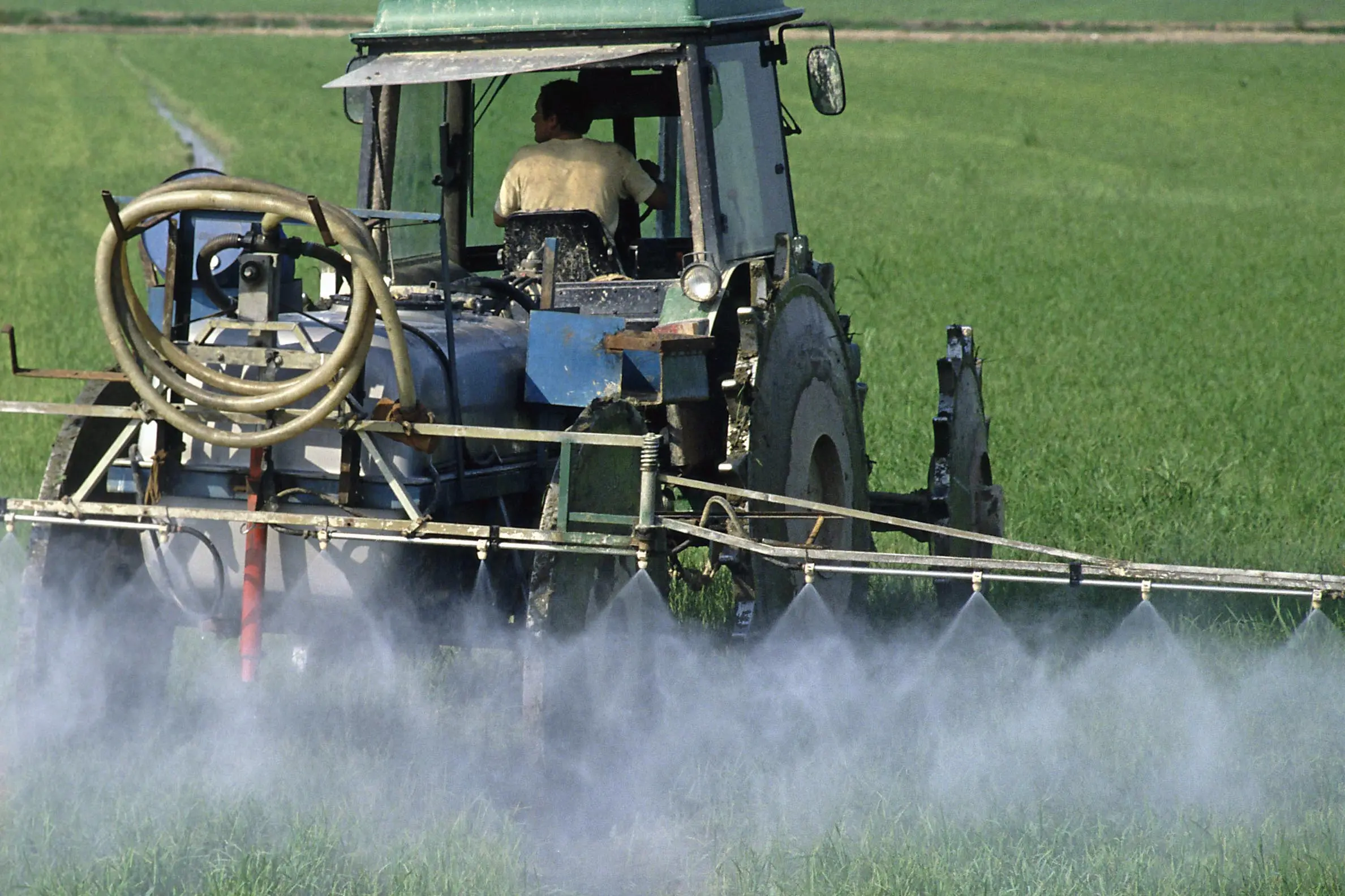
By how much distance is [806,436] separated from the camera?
232 inches

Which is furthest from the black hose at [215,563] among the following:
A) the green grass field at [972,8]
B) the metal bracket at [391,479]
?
the green grass field at [972,8]

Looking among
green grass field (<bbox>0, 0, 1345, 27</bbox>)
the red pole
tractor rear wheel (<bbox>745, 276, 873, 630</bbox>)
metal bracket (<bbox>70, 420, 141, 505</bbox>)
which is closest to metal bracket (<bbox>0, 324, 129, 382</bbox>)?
metal bracket (<bbox>70, 420, 141, 505</bbox>)

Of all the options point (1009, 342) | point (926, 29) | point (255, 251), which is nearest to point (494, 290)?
point (255, 251)

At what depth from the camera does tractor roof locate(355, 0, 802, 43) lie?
18.5 feet

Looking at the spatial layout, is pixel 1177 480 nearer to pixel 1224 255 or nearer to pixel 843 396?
pixel 843 396

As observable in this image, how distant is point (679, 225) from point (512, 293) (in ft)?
4.12

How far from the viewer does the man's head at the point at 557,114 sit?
6281 mm

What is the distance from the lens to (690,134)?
5.78m

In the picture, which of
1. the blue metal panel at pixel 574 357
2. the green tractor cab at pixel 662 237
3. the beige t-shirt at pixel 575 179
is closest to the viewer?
the blue metal panel at pixel 574 357

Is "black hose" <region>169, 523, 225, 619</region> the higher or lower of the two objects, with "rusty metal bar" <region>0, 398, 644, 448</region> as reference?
lower

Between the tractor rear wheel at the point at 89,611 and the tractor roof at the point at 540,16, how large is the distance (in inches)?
60.2

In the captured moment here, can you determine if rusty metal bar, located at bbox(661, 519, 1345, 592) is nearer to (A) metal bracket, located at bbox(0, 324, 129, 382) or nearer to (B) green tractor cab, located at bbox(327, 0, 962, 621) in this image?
(B) green tractor cab, located at bbox(327, 0, 962, 621)

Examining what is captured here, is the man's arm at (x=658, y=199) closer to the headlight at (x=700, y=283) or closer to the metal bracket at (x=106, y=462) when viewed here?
the headlight at (x=700, y=283)

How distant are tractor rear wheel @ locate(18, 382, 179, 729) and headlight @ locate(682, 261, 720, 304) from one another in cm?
176
